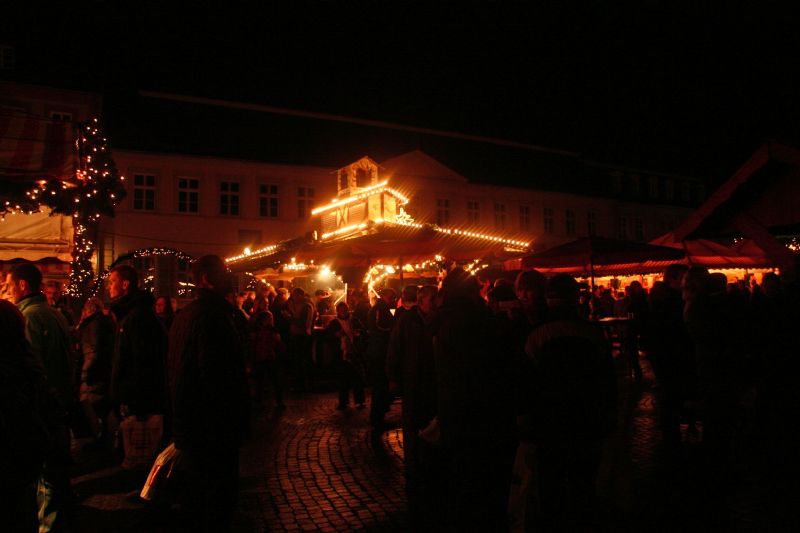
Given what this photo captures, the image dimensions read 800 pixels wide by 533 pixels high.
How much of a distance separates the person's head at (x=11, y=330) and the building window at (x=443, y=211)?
3227 centimetres

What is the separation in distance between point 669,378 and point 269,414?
19.7 ft

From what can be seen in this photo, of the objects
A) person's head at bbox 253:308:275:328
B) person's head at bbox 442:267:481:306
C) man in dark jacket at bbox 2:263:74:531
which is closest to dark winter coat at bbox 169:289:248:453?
person's head at bbox 442:267:481:306

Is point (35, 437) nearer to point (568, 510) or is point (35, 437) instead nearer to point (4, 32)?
point (568, 510)

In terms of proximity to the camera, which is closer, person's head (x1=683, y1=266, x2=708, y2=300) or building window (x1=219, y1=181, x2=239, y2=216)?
person's head (x1=683, y1=266, x2=708, y2=300)

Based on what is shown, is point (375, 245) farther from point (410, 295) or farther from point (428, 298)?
point (428, 298)

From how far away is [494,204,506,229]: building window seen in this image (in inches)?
1448

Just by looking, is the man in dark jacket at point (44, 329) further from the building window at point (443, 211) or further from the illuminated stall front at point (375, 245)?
the building window at point (443, 211)

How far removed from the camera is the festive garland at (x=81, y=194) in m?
9.45

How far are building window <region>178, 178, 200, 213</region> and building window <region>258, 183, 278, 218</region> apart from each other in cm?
296

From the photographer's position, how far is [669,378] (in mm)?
6742

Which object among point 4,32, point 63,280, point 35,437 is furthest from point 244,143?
point 35,437

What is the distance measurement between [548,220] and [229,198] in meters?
19.7

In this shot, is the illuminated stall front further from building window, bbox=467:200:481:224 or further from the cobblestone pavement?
building window, bbox=467:200:481:224

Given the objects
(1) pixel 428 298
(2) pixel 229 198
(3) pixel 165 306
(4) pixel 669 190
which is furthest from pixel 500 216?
(1) pixel 428 298
